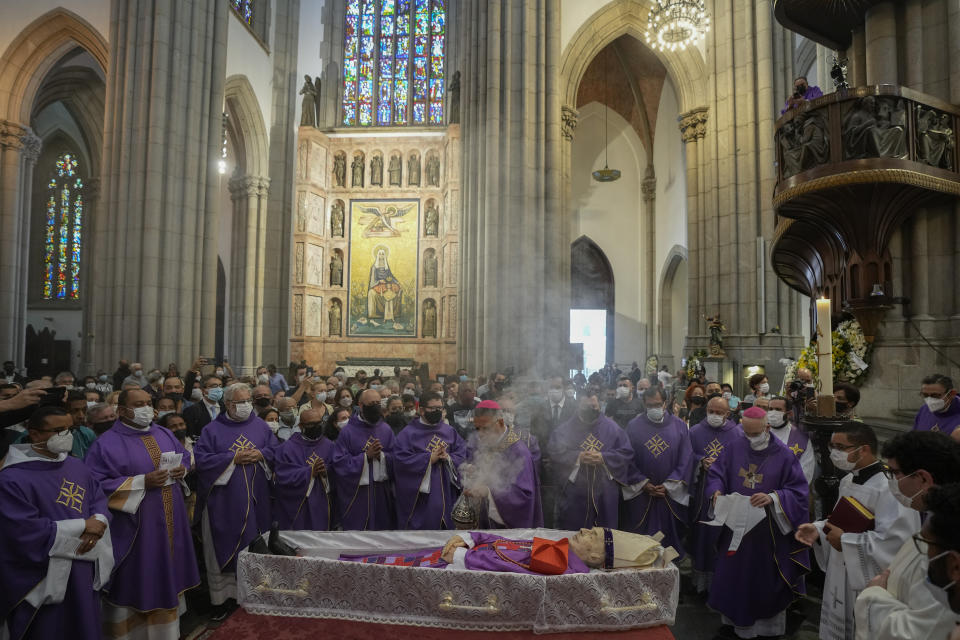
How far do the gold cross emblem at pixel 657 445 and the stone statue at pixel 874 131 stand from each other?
315 cm

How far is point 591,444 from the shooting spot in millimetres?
5023

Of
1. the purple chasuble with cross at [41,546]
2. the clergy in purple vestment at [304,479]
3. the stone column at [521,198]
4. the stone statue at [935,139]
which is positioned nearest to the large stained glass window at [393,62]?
the stone column at [521,198]

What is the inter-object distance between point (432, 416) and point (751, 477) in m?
2.36

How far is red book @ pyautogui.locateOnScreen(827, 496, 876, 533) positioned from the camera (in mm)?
2922

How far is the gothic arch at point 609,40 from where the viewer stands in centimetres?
1490

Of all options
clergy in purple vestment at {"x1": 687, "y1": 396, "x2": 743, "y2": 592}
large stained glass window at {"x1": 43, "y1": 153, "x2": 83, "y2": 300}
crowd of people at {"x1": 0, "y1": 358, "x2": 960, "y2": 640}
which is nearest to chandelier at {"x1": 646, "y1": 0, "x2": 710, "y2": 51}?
crowd of people at {"x1": 0, "y1": 358, "x2": 960, "y2": 640}

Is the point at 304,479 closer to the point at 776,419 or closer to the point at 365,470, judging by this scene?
the point at 365,470

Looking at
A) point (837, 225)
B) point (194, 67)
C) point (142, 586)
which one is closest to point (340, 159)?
point (194, 67)

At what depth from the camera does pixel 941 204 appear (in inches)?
226

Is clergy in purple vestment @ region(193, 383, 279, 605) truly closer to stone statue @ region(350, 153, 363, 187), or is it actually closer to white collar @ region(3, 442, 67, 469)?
white collar @ region(3, 442, 67, 469)

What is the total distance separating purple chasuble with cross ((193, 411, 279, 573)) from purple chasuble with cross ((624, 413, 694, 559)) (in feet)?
9.65

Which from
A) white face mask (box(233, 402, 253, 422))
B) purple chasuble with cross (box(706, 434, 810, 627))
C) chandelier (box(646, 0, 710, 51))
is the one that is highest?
chandelier (box(646, 0, 710, 51))

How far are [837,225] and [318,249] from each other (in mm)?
16526

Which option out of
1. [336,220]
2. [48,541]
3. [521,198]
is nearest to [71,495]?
[48,541]
